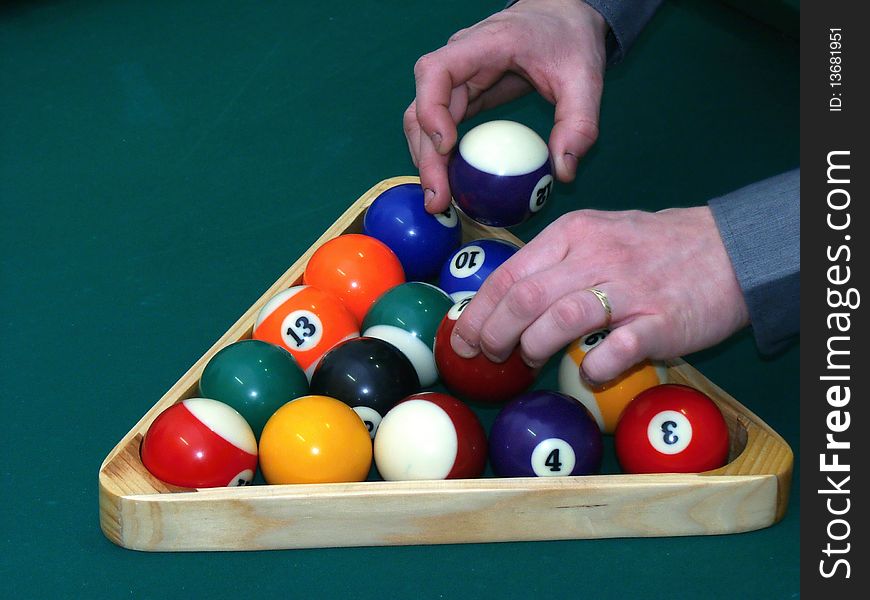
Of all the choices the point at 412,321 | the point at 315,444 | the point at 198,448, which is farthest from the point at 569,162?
the point at 198,448

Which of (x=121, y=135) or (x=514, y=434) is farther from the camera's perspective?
(x=121, y=135)

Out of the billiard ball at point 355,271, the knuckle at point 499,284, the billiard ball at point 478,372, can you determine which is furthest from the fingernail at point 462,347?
the billiard ball at point 355,271

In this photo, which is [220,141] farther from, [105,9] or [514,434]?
[514,434]

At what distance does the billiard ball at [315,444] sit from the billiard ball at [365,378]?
0.24 feet

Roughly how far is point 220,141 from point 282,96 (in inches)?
8.7

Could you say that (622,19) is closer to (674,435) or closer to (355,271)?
(355,271)

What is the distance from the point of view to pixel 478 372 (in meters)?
2.13

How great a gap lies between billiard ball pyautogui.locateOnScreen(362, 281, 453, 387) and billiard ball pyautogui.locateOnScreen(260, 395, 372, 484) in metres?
0.25

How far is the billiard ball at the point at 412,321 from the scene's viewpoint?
225 centimetres

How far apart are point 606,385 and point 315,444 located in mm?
551

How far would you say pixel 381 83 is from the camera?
2.98 m

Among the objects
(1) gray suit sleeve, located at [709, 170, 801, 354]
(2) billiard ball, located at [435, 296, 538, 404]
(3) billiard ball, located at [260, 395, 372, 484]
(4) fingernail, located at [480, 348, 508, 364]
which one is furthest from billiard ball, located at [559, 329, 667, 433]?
(3) billiard ball, located at [260, 395, 372, 484]

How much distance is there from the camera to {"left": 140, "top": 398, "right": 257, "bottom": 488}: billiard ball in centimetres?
196

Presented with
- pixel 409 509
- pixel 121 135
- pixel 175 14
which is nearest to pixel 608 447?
pixel 409 509
